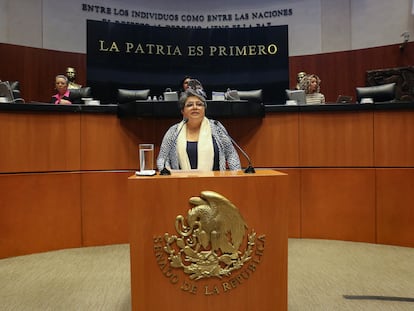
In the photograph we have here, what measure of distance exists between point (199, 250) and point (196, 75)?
536 cm

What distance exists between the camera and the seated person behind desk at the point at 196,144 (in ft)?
7.91

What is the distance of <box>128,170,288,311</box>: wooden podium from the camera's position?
166cm

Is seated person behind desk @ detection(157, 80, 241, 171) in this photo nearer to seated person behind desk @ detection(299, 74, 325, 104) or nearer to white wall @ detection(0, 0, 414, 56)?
seated person behind desk @ detection(299, 74, 325, 104)

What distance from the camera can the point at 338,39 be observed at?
7258 mm

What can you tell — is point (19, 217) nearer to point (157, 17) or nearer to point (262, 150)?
point (262, 150)

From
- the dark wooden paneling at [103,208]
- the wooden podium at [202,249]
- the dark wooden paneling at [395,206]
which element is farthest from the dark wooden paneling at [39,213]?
the dark wooden paneling at [395,206]

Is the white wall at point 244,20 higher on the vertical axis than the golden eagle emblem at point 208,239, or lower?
higher

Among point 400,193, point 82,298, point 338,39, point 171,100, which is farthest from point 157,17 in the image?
point 82,298

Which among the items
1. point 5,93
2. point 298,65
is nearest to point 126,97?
point 5,93

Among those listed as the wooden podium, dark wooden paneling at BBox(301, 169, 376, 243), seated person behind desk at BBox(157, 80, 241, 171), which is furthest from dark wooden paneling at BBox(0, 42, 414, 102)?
the wooden podium

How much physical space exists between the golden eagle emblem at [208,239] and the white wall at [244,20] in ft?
20.8

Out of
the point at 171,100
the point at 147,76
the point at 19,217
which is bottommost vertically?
the point at 19,217

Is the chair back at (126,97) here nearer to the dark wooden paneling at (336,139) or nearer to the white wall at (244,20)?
the dark wooden paneling at (336,139)

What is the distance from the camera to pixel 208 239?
165cm
